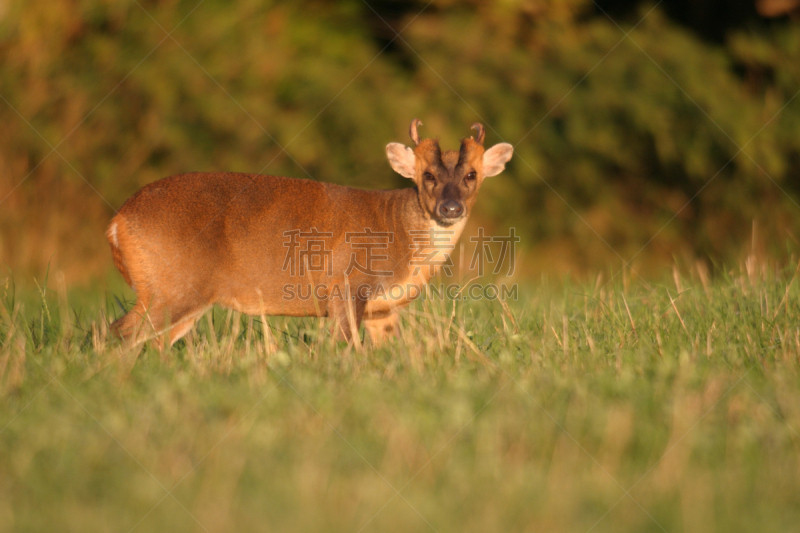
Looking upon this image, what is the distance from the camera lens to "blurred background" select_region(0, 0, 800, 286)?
34.7 ft

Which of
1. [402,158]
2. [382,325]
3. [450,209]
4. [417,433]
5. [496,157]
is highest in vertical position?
[496,157]

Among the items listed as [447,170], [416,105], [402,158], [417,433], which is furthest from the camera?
[416,105]

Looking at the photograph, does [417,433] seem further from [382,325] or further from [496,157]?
[496,157]

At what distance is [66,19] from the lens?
10188 millimetres

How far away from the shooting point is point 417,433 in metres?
3.56

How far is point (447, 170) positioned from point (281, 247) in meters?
1.36

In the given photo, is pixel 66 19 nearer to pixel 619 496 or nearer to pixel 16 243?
pixel 16 243

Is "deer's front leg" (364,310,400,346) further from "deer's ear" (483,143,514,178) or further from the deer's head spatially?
"deer's ear" (483,143,514,178)

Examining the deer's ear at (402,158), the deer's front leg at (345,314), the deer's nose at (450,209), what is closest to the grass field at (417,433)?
the deer's front leg at (345,314)

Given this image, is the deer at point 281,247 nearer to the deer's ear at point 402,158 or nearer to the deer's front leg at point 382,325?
the deer's front leg at point 382,325

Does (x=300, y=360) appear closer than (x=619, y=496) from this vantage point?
No

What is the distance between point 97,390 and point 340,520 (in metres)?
1.93

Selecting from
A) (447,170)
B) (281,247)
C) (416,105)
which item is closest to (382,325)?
(281,247)

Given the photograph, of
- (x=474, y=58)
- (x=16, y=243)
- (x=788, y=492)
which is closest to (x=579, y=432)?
(x=788, y=492)
